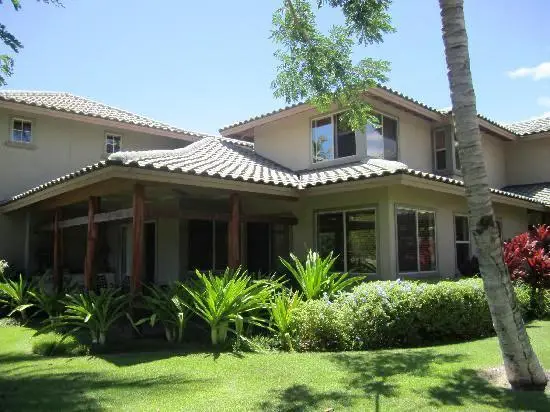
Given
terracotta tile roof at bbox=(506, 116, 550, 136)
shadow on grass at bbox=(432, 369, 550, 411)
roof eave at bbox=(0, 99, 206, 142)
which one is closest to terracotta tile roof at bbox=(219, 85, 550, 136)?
terracotta tile roof at bbox=(506, 116, 550, 136)

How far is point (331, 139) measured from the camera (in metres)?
13.9

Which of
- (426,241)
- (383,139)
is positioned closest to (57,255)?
(383,139)

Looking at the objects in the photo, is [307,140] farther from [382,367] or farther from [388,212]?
[382,367]

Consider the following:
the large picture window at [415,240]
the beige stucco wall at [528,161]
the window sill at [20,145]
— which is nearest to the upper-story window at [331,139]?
the large picture window at [415,240]

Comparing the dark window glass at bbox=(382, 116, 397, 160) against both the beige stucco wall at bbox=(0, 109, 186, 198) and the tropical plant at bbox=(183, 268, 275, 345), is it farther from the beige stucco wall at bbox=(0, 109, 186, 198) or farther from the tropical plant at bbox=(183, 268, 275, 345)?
the beige stucco wall at bbox=(0, 109, 186, 198)

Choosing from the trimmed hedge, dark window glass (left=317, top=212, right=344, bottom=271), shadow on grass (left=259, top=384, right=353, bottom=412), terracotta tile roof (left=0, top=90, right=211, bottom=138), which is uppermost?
terracotta tile roof (left=0, top=90, right=211, bottom=138)

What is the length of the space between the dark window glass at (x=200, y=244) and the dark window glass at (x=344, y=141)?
4.07 m

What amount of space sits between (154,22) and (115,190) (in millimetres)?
3216

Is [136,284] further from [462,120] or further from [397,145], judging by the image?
[397,145]

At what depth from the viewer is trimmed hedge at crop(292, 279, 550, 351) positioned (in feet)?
26.5

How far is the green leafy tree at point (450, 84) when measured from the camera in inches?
211

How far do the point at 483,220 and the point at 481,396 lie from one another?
1830mm

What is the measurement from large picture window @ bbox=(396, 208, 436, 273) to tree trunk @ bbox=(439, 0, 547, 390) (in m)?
5.95

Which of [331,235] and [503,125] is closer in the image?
[331,235]
